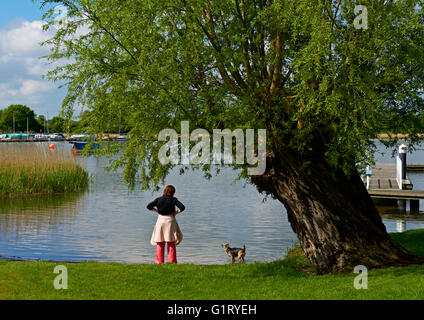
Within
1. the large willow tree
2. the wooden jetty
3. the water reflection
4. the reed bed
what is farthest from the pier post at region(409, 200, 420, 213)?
the reed bed

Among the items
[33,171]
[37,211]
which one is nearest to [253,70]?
[37,211]

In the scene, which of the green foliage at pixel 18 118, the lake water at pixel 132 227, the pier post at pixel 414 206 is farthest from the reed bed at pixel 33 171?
the green foliage at pixel 18 118

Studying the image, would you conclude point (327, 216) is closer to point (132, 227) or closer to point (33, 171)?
point (132, 227)

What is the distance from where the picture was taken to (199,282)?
1005cm

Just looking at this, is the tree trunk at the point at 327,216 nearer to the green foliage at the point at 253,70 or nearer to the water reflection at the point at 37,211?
the green foliage at the point at 253,70

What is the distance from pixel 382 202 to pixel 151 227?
1328 cm

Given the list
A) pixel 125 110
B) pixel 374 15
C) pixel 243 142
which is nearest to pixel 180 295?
pixel 243 142

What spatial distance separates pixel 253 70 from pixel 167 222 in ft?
13.1

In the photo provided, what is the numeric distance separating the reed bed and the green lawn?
1687cm

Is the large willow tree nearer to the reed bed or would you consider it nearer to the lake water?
the lake water

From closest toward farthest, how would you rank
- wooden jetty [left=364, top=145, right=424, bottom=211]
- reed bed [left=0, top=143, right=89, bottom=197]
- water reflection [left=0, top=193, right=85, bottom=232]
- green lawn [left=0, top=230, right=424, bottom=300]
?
green lawn [left=0, top=230, right=424, bottom=300]
water reflection [left=0, top=193, right=85, bottom=232]
wooden jetty [left=364, top=145, right=424, bottom=211]
reed bed [left=0, top=143, right=89, bottom=197]

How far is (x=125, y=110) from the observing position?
421 inches

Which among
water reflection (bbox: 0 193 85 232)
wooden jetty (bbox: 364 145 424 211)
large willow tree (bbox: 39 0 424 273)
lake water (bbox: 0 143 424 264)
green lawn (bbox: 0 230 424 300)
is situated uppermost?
large willow tree (bbox: 39 0 424 273)

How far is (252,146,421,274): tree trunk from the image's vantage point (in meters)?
10.7
